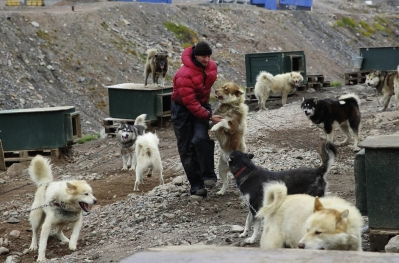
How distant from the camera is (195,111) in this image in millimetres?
8008

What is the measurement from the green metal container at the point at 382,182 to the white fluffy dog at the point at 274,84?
45.3 ft

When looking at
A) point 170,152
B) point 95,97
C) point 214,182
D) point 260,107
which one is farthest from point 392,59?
point 214,182

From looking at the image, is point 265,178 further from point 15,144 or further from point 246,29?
point 246,29

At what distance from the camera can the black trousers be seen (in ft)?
26.9

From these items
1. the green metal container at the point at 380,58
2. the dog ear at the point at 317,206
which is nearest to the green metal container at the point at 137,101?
the green metal container at the point at 380,58

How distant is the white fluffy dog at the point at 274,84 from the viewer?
19188 millimetres

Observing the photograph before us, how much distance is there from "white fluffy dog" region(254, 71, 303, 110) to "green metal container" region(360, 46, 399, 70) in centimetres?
419

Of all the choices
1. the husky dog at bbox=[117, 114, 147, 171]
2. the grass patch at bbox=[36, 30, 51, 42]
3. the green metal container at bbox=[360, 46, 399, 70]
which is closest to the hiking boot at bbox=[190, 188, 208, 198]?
the husky dog at bbox=[117, 114, 147, 171]

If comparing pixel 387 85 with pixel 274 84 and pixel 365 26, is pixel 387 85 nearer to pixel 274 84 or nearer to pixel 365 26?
pixel 274 84

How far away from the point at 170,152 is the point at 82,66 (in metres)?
10.9

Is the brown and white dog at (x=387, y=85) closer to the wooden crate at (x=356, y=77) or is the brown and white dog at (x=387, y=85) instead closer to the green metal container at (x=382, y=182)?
the wooden crate at (x=356, y=77)

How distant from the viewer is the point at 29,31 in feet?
78.0

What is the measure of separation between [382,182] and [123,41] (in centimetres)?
2168

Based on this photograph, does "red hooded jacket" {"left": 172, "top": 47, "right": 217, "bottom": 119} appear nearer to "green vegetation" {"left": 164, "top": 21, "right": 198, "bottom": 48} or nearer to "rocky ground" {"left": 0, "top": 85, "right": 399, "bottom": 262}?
"rocky ground" {"left": 0, "top": 85, "right": 399, "bottom": 262}
